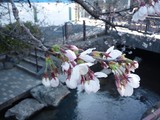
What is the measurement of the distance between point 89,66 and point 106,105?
Answer: 6124 millimetres

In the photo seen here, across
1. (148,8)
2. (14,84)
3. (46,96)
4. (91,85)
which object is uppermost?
(148,8)

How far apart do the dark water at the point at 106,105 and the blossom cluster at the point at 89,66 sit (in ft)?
17.5

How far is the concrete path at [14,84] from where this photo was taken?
6465mm

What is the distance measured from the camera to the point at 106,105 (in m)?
A: 7.03

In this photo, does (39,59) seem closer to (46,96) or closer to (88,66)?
(46,96)

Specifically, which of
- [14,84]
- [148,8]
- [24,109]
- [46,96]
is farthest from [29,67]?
[148,8]

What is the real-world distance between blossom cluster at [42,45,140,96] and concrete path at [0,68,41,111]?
5553 millimetres

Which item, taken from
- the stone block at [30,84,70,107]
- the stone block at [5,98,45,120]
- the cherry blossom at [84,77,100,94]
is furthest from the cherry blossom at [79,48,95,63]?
the stone block at [30,84,70,107]

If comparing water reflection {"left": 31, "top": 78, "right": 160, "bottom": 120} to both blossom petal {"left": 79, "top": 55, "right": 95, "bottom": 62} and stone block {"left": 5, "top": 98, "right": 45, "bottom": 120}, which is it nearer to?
stone block {"left": 5, "top": 98, "right": 45, "bottom": 120}

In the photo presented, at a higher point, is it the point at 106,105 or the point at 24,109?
the point at 24,109

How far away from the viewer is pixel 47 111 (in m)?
6.64

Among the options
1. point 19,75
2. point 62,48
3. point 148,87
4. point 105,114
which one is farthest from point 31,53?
point 62,48

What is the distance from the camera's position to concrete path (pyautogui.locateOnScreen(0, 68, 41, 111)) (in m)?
6.46

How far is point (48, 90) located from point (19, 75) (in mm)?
1529
